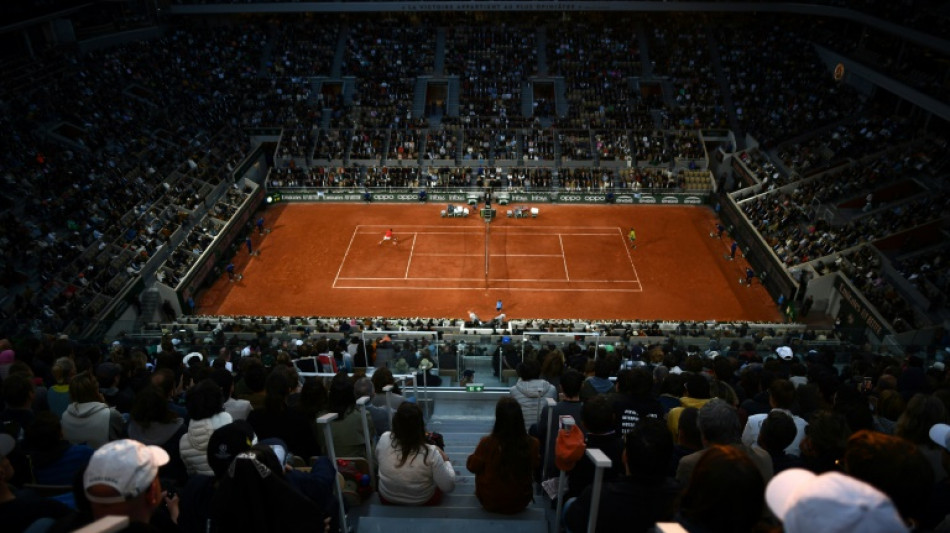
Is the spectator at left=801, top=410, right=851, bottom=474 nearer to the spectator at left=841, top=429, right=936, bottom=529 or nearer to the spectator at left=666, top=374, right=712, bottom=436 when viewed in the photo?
the spectator at left=666, top=374, right=712, bottom=436

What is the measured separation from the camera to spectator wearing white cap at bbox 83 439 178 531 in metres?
3.91

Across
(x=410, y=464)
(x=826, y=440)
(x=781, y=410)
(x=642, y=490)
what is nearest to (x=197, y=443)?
(x=410, y=464)

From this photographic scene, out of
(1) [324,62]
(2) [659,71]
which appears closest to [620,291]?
(2) [659,71]

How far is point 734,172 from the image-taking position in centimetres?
3988

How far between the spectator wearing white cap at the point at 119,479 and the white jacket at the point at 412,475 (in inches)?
110

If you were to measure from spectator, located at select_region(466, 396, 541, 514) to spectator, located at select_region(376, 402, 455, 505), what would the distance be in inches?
13.8

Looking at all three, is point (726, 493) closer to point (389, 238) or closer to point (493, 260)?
point (493, 260)

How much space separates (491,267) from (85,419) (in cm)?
2559

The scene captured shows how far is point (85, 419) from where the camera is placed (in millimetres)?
7547

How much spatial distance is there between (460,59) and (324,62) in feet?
33.1

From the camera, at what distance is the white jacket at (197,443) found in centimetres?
666

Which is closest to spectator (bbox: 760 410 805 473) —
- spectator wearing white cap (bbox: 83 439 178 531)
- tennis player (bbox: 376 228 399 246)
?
spectator wearing white cap (bbox: 83 439 178 531)

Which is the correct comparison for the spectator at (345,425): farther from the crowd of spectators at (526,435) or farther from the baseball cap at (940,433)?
the baseball cap at (940,433)

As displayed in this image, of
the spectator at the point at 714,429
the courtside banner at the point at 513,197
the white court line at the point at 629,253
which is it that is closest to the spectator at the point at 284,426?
the spectator at the point at 714,429
